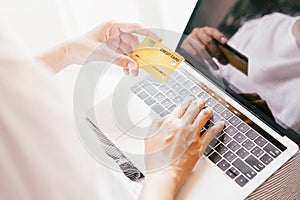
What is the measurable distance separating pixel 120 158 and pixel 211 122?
17 cm

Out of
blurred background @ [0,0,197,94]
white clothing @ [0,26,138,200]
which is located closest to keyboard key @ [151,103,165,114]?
blurred background @ [0,0,197,94]

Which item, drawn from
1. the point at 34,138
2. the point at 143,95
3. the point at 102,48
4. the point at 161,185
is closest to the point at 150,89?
the point at 143,95

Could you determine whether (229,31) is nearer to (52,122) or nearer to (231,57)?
(231,57)

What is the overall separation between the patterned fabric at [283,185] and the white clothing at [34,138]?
362 millimetres

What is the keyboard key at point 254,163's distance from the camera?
61 centimetres

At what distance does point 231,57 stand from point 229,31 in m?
0.05

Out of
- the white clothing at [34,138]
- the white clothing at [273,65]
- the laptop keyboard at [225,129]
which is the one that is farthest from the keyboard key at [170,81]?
the white clothing at [34,138]

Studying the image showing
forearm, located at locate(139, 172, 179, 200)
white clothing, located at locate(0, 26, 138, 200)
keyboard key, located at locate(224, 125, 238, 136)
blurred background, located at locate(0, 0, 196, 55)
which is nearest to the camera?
white clothing, located at locate(0, 26, 138, 200)

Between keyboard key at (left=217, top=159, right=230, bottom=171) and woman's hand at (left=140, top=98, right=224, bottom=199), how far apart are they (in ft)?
0.11

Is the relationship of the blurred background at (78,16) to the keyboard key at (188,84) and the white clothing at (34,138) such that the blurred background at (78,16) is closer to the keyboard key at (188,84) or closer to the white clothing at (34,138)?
the keyboard key at (188,84)

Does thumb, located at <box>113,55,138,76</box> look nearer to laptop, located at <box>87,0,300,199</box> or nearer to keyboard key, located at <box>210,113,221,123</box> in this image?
laptop, located at <box>87,0,300,199</box>

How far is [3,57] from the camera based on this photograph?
265 mm

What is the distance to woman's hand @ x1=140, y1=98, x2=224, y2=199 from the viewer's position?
1.88 feet

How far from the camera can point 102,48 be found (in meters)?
0.71
